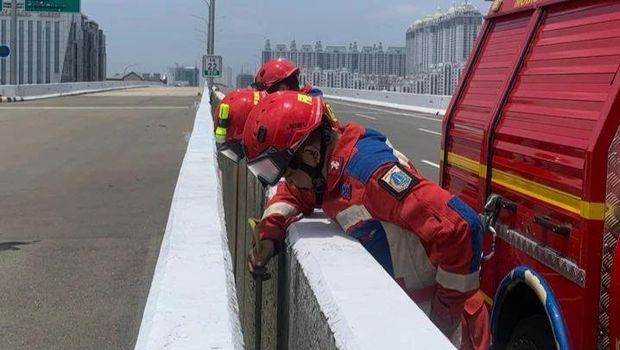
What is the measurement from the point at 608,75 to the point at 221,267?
168 cm

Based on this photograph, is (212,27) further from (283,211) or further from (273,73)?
(283,211)

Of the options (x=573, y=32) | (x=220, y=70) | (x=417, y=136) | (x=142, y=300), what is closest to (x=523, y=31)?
(x=573, y=32)

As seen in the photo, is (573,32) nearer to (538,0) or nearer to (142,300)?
(538,0)

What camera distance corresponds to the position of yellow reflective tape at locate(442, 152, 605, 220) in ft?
9.04

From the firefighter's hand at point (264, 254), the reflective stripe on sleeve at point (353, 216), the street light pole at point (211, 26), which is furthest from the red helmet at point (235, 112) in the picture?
the street light pole at point (211, 26)

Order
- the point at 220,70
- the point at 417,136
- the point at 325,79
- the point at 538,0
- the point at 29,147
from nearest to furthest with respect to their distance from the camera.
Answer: the point at 538,0, the point at 29,147, the point at 417,136, the point at 220,70, the point at 325,79

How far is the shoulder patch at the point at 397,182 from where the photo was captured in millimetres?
2711

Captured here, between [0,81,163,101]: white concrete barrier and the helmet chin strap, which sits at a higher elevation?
[0,81,163,101]: white concrete barrier

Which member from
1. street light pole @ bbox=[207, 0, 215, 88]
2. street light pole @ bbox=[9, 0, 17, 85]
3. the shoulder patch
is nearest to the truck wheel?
the shoulder patch

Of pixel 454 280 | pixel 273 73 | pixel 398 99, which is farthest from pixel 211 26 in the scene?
pixel 454 280

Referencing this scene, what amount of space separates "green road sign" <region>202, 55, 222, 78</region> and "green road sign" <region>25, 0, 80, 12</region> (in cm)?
872

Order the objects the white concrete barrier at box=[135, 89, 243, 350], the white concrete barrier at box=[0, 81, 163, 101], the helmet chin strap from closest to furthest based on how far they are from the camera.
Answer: the white concrete barrier at box=[135, 89, 243, 350] → the helmet chin strap → the white concrete barrier at box=[0, 81, 163, 101]

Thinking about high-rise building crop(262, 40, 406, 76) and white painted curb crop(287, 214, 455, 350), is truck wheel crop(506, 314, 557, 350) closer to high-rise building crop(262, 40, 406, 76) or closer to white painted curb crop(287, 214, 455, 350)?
white painted curb crop(287, 214, 455, 350)

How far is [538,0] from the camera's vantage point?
393 cm
